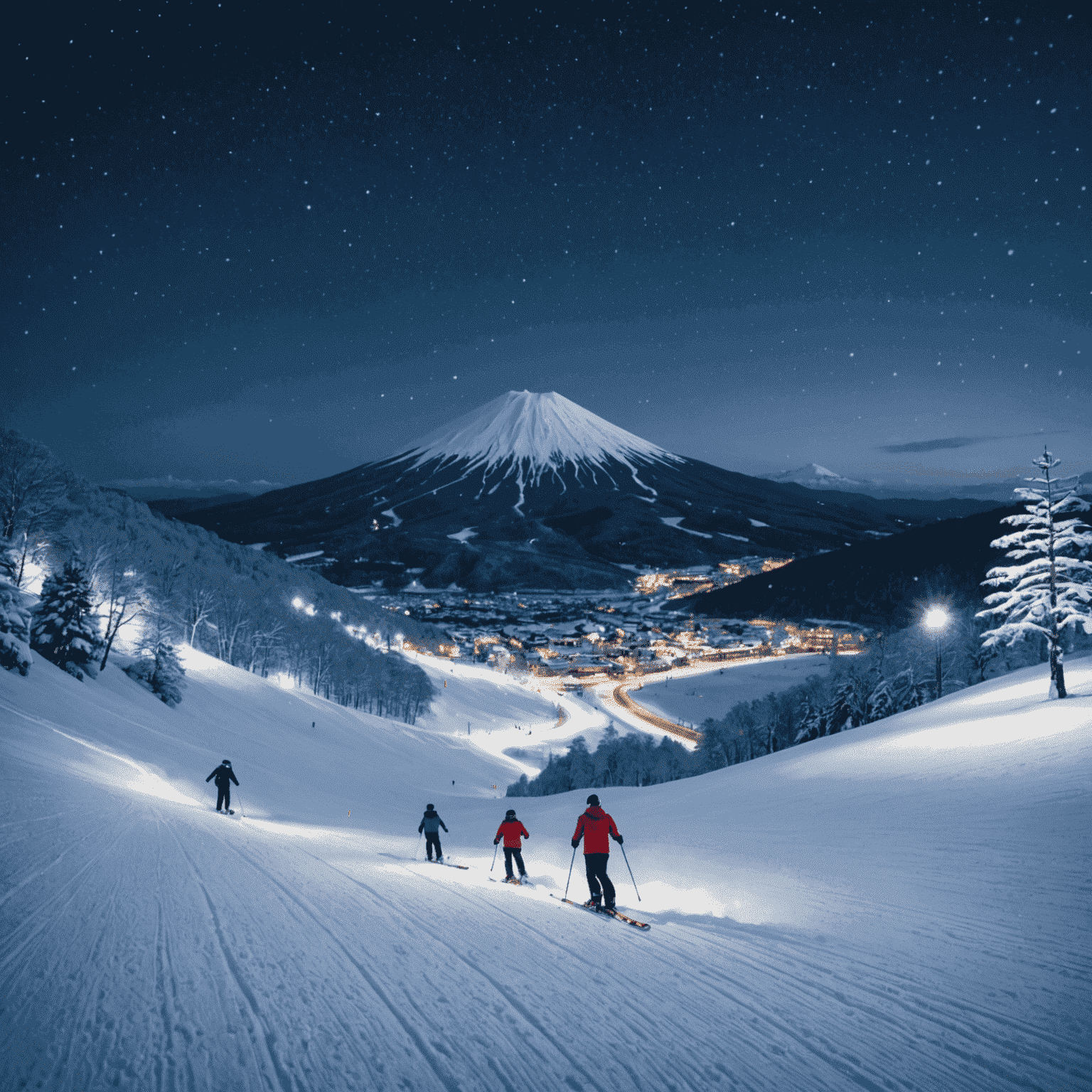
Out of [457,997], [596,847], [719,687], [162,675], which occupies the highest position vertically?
[162,675]

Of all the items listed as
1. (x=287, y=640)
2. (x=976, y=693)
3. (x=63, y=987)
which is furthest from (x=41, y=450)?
(x=976, y=693)

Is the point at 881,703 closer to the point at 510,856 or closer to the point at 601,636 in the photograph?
the point at 510,856

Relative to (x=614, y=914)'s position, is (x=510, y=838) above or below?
above

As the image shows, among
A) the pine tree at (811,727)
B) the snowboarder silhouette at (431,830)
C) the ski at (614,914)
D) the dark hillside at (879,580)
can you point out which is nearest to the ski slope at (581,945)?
the ski at (614,914)

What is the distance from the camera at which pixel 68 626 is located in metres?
27.6

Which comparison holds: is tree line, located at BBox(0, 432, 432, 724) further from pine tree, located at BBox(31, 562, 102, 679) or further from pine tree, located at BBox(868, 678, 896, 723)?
pine tree, located at BBox(868, 678, 896, 723)

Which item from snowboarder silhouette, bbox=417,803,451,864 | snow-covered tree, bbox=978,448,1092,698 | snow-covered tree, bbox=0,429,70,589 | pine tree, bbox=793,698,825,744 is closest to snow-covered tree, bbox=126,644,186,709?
snow-covered tree, bbox=0,429,70,589

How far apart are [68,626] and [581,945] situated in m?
31.4

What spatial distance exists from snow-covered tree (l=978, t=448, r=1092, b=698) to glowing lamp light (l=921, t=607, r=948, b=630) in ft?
77.5

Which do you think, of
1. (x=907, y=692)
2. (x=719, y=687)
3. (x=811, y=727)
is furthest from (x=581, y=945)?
(x=719, y=687)

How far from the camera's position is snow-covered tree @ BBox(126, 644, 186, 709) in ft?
97.3

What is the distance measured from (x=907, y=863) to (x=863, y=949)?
3211 mm

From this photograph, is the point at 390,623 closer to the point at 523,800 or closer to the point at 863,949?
the point at 523,800

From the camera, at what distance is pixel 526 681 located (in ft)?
294
